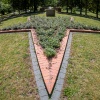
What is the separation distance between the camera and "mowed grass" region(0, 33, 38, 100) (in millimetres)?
5082

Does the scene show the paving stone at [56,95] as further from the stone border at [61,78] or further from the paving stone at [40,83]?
the paving stone at [40,83]

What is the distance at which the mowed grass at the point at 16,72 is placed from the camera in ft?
16.7

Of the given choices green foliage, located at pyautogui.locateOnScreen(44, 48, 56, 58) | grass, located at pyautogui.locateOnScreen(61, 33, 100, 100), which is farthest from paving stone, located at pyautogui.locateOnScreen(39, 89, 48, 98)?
green foliage, located at pyautogui.locateOnScreen(44, 48, 56, 58)

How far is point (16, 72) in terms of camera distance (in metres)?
6.13

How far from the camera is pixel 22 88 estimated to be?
527 cm

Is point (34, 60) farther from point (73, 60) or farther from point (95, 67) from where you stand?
point (95, 67)

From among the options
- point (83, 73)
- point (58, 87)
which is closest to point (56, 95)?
point (58, 87)

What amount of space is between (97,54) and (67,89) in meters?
3.17

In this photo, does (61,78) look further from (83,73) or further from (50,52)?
(50,52)

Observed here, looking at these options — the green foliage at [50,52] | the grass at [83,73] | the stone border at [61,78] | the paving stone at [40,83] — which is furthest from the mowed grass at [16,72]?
the grass at [83,73]

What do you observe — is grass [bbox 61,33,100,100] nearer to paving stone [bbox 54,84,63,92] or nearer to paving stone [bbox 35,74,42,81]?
paving stone [bbox 54,84,63,92]

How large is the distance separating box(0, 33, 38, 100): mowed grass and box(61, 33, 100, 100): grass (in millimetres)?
1164

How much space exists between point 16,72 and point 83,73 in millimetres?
2468

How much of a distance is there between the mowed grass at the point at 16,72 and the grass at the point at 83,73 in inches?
45.8
